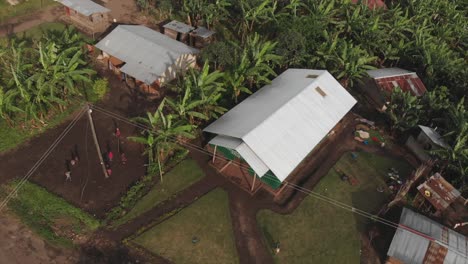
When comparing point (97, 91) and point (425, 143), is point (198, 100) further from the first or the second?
point (425, 143)

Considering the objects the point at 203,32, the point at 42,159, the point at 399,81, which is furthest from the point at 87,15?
the point at 399,81

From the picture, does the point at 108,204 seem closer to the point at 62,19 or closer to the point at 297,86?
the point at 297,86

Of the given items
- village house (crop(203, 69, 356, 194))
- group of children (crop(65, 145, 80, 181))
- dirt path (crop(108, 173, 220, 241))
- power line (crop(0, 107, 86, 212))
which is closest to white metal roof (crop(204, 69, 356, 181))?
village house (crop(203, 69, 356, 194))

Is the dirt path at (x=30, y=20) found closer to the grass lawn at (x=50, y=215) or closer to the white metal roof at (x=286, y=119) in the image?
the grass lawn at (x=50, y=215)

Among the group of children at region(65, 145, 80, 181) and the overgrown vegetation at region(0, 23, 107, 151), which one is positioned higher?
the overgrown vegetation at region(0, 23, 107, 151)

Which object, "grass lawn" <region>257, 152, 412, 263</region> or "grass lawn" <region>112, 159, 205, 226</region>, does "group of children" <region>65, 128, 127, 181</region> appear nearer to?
"grass lawn" <region>112, 159, 205, 226</region>

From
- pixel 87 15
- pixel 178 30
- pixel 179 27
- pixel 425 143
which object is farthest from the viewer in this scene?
pixel 179 27
